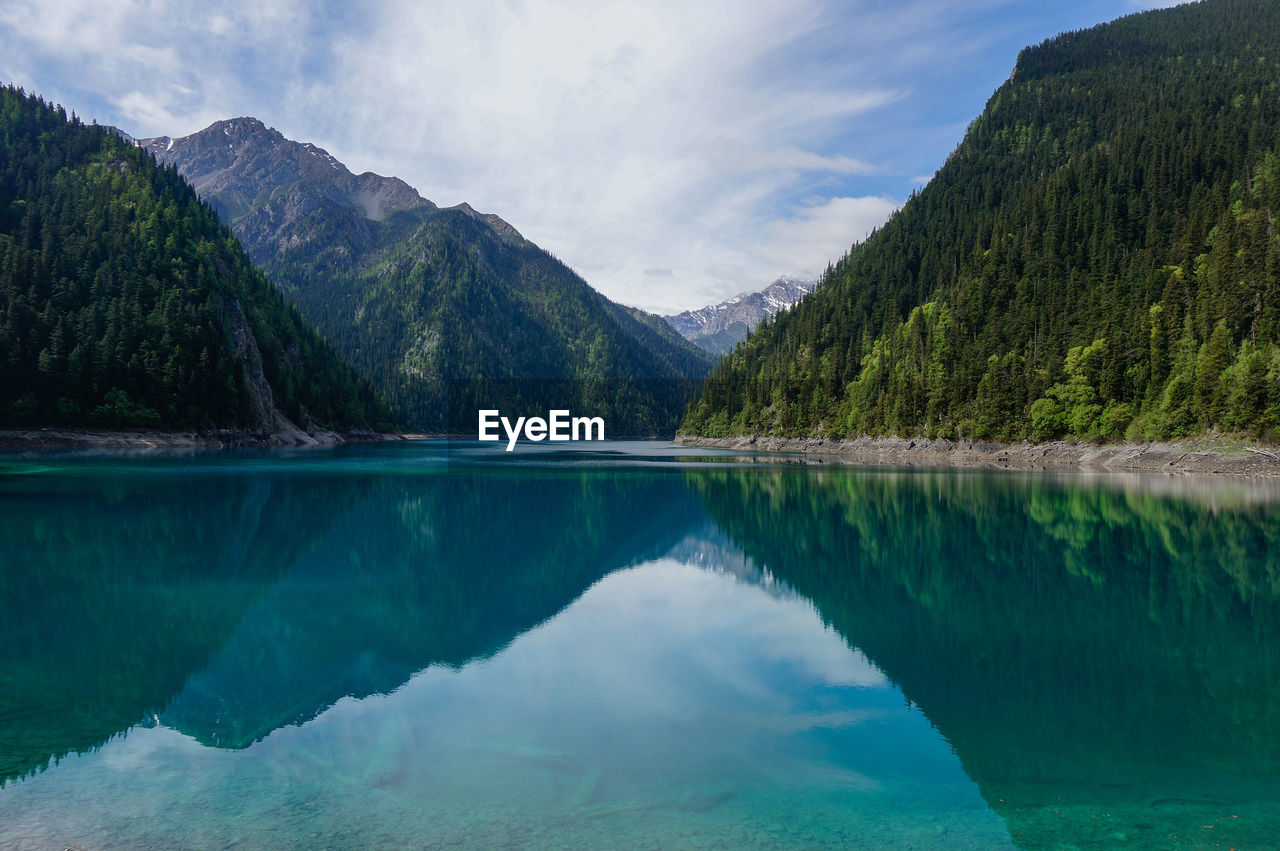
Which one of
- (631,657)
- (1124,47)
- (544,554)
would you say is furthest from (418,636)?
(1124,47)

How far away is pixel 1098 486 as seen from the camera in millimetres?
49375

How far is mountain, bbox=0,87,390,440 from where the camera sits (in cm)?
8375

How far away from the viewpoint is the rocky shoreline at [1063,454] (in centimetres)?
5728

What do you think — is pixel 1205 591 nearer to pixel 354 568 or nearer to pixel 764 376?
pixel 354 568

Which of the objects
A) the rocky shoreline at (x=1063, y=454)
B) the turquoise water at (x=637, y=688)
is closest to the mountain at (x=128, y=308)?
the turquoise water at (x=637, y=688)

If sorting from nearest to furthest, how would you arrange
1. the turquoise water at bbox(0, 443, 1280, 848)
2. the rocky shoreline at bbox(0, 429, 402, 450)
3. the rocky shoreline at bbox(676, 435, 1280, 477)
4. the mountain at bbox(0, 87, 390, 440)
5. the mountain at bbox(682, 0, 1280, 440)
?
the turquoise water at bbox(0, 443, 1280, 848) → the rocky shoreline at bbox(676, 435, 1280, 477) → the mountain at bbox(682, 0, 1280, 440) → the rocky shoreline at bbox(0, 429, 402, 450) → the mountain at bbox(0, 87, 390, 440)

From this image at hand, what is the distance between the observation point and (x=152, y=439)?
8912cm

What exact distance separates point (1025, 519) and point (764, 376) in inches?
4484

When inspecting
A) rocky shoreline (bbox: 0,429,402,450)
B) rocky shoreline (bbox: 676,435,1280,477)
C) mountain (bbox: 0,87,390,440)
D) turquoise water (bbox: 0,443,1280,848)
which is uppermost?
mountain (bbox: 0,87,390,440)

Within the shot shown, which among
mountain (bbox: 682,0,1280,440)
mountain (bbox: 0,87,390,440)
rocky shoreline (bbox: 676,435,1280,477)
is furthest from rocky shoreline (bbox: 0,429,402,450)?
rocky shoreline (bbox: 676,435,1280,477)

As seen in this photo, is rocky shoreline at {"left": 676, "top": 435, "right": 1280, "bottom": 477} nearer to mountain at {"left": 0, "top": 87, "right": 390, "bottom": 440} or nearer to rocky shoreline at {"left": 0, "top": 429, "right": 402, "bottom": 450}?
rocky shoreline at {"left": 0, "top": 429, "right": 402, "bottom": 450}

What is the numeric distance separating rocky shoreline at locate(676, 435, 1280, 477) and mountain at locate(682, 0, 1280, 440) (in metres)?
1.64

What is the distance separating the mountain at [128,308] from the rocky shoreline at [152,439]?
1114 mm

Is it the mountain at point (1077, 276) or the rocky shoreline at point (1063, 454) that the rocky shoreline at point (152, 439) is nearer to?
the mountain at point (1077, 276)
